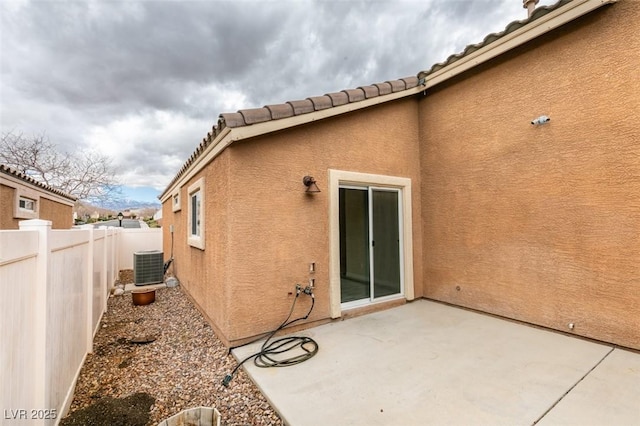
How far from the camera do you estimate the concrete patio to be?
306 cm

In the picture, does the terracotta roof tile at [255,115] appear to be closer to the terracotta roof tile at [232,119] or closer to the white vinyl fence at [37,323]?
A: the terracotta roof tile at [232,119]

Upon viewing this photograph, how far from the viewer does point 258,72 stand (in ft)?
41.8

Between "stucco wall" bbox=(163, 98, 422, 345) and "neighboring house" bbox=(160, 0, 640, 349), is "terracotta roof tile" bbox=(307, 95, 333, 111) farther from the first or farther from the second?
"stucco wall" bbox=(163, 98, 422, 345)

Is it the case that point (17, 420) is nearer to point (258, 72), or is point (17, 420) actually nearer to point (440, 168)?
point (440, 168)

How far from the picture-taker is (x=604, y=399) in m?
3.28

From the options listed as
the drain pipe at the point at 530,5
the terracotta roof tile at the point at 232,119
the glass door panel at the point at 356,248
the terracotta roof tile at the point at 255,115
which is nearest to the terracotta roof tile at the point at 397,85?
the glass door panel at the point at 356,248

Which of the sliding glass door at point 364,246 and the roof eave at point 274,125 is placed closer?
the roof eave at point 274,125

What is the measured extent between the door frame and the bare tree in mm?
27489

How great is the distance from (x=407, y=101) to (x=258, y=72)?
8.12 m

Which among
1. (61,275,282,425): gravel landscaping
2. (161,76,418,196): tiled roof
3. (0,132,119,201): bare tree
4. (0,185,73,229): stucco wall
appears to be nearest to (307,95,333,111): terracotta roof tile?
(161,76,418,196): tiled roof

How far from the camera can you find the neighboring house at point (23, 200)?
898 cm

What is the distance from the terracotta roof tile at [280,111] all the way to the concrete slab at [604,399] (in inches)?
214

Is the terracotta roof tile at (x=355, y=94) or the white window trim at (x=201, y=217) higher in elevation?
the terracotta roof tile at (x=355, y=94)

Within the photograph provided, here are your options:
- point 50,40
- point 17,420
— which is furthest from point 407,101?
point 50,40
